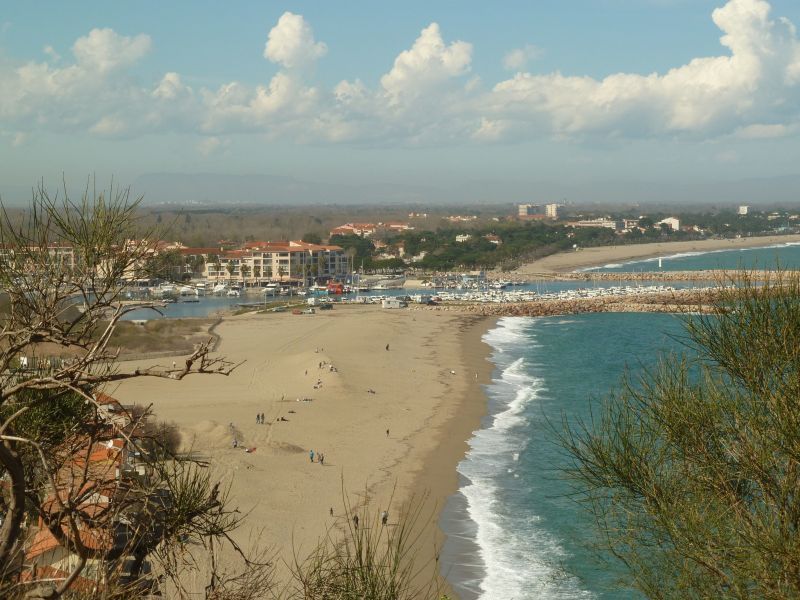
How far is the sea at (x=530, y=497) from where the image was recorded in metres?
15.0

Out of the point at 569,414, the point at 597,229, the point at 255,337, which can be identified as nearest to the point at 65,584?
the point at 569,414

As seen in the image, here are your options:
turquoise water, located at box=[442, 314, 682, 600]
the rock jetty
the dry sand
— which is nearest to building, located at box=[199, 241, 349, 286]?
the rock jetty

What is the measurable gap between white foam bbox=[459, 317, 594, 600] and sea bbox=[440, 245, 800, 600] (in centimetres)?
2

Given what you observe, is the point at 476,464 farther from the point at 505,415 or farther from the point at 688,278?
the point at 688,278

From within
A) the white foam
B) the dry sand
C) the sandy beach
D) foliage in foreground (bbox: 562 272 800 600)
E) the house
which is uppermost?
the house

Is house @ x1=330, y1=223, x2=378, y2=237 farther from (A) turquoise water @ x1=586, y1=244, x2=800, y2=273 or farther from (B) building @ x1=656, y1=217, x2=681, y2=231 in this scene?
(B) building @ x1=656, y1=217, x2=681, y2=231

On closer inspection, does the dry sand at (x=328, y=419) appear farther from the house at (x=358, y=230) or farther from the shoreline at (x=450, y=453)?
the house at (x=358, y=230)

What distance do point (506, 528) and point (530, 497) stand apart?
68.3 inches

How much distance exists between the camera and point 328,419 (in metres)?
26.8

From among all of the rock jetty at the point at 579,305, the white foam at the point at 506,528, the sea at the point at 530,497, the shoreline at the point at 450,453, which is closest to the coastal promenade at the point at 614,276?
the rock jetty at the point at 579,305

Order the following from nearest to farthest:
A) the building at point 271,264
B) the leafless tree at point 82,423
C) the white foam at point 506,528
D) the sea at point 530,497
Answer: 1. the leafless tree at point 82,423
2. the white foam at point 506,528
3. the sea at point 530,497
4. the building at point 271,264

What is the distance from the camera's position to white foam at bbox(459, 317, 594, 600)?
1484 cm

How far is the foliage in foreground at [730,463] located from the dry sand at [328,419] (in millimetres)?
3162

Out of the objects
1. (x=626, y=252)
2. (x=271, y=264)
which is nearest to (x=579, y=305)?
(x=271, y=264)
